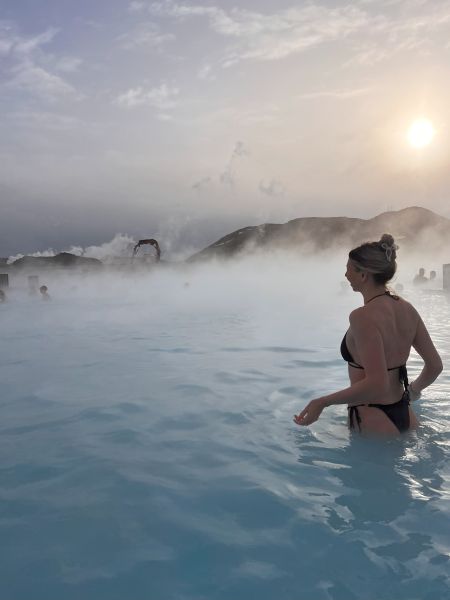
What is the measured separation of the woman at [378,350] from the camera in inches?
121

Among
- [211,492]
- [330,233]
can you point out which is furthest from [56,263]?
[330,233]

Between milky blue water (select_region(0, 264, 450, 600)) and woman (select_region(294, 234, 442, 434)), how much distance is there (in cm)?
23

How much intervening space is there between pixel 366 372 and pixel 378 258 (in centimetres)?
73

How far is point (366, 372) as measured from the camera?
3072mm

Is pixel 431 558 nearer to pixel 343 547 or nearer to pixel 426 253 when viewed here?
pixel 343 547

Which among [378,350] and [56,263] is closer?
[378,350]

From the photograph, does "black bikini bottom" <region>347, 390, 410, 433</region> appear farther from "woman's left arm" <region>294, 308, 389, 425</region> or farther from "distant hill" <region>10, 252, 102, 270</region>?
"distant hill" <region>10, 252, 102, 270</region>

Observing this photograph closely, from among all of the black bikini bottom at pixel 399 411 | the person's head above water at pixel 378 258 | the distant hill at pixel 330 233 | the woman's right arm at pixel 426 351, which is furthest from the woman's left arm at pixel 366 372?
the distant hill at pixel 330 233

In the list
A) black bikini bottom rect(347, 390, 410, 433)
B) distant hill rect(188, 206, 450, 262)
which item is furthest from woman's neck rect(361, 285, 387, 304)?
distant hill rect(188, 206, 450, 262)

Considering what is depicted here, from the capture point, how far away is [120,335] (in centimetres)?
1080

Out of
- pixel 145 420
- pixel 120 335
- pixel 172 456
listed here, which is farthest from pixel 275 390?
pixel 120 335

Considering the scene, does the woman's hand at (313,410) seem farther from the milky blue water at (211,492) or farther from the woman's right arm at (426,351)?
the woman's right arm at (426,351)

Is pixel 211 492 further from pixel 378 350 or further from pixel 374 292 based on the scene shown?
pixel 374 292

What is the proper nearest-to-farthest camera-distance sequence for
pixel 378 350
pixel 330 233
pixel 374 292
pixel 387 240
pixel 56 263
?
pixel 378 350, pixel 387 240, pixel 374 292, pixel 56 263, pixel 330 233
